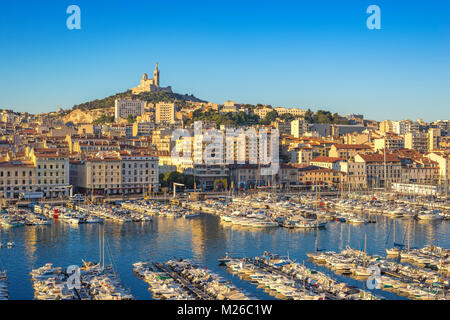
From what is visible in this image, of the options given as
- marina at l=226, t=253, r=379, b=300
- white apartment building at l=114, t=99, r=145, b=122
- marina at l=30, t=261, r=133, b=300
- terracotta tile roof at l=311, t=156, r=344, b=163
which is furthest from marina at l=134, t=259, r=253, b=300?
white apartment building at l=114, t=99, r=145, b=122

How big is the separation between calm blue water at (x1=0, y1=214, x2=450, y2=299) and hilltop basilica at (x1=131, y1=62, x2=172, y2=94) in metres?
69.1

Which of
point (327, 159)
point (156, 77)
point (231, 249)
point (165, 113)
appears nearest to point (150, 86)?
point (156, 77)

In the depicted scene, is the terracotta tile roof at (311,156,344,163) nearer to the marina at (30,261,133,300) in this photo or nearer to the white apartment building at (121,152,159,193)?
the white apartment building at (121,152,159,193)

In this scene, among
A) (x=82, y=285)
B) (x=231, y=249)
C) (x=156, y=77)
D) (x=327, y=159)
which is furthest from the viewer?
(x=156, y=77)

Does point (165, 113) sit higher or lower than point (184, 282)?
higher

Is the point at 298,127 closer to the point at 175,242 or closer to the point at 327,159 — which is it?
the point at 327,159

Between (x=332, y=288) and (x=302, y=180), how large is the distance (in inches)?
1148

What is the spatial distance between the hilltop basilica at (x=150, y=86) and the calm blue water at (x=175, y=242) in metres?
69.1

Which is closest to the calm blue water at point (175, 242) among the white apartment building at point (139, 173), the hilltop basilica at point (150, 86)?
the white apartment building at point (139, 173)

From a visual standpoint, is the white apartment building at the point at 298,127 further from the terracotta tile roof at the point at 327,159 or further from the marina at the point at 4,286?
the marina at the point at 4,286

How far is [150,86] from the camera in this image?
92875 millimetres

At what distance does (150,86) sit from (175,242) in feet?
248
